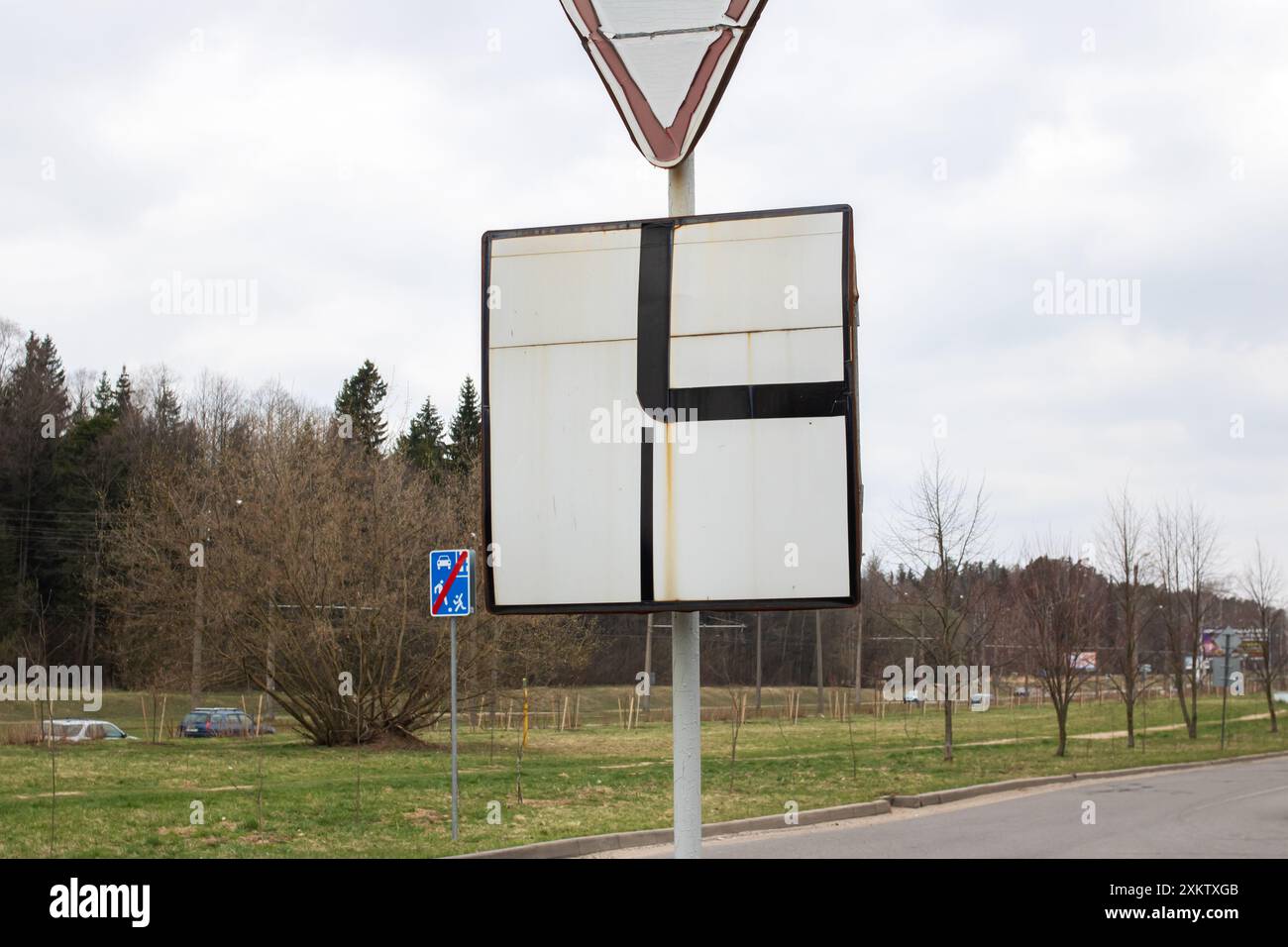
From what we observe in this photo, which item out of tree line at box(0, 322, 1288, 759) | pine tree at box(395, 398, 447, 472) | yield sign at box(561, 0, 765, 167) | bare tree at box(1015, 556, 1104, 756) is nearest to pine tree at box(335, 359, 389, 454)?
pine tree at box(395, 398, 447, 472)

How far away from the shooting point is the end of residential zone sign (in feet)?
9.11

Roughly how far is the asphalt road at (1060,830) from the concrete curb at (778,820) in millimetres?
295

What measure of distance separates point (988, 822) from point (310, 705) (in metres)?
17.7

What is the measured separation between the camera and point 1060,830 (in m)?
15.2

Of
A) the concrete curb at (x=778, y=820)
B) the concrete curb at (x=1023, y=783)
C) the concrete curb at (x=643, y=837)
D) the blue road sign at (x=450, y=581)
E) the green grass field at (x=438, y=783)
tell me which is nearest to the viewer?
the concrete curb at (x=643, y=837)

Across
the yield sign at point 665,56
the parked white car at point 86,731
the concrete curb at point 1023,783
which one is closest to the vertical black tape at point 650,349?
the yield sign at point 665,56

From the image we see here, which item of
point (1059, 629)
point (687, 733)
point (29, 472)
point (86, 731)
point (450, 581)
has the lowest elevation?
point (86, 731)

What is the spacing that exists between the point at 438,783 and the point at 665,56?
17481mm

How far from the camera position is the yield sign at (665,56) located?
2.98 metres

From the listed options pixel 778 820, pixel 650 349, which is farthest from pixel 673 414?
pixel 778 820

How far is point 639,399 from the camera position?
9.38 ft

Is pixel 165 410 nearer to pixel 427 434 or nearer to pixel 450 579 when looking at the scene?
pixel 427 434

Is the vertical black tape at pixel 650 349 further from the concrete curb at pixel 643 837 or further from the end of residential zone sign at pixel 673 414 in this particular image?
the concrete curb at pixel 643 837
